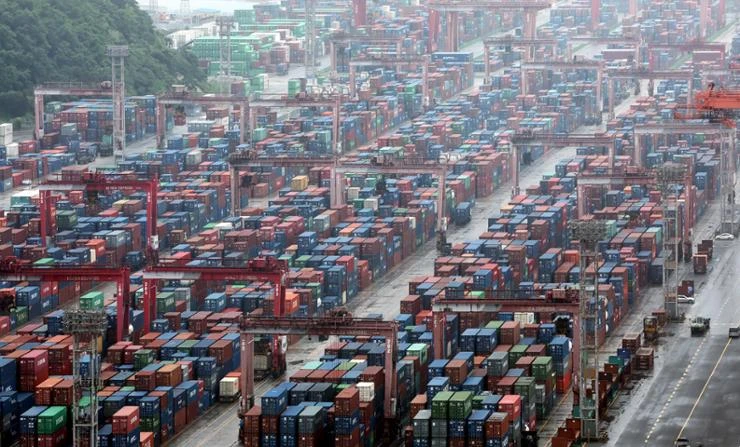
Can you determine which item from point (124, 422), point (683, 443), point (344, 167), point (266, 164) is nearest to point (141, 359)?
point (124, 422)

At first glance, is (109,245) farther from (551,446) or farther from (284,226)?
(551,446)

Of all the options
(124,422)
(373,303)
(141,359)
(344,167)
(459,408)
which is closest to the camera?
(124,422)

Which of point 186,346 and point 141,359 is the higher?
point 186,346

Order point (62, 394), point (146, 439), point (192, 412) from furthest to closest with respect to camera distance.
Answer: point (192, 412) < point (62, 394) < point (146, 439)

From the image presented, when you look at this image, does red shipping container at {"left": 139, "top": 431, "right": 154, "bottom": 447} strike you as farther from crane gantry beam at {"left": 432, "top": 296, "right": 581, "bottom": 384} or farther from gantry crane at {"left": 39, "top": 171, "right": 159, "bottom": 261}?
gantry crane at {"left": 39, "top": 171, "right": 159, "bottom": 261}

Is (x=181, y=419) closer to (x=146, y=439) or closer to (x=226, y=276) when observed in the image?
(x=146, y=439)

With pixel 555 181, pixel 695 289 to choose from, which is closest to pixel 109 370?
pixel 695 289

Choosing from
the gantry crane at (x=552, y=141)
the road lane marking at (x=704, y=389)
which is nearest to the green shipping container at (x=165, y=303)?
the road lane marking at (x=704, y=389)
